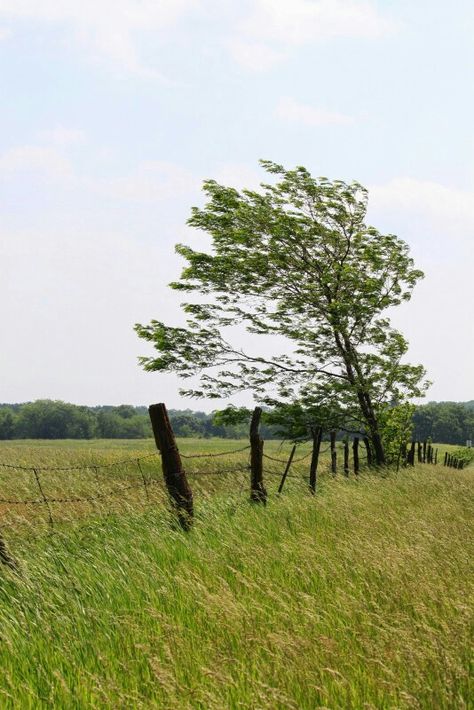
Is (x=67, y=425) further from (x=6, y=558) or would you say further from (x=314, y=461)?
(x=6, y=558)

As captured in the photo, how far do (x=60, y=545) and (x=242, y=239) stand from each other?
15092mm

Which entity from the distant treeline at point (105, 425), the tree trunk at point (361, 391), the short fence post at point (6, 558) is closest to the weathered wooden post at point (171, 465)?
the short fence post at point (6, 558)

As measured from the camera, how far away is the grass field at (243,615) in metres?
3.91

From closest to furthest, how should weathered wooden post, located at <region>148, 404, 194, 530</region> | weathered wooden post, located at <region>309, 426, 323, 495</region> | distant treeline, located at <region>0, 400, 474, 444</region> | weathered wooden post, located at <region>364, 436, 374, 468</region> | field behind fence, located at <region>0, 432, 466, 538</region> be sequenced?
1. weathered wooden post, located at <region>148, 404, 194, 530</region>
2. field behind fence, located at <region>0, 432, 466, 538</region>
3. weathered wooden post, located at <region>309, 426, 323, 495</region>
4. weathered wooden post, located at <region>364, 436, 374, 468</region>
5. distant treeline, located at <region>0, 400, 474, 444</region>

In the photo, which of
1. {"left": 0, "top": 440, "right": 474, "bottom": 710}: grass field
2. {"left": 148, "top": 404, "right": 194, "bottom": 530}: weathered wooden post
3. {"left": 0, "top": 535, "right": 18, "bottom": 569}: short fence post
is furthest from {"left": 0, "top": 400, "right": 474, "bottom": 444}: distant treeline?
{"left": 0, "top": 535, "right": 18, "bottom": 569}: short fence post

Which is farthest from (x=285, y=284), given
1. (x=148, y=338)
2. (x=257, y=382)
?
(x=148, y=338)

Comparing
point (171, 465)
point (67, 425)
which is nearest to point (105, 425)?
point (67, 425)

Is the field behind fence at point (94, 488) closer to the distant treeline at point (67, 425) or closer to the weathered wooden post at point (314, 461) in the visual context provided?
the weathered wooden post at point (314, 461)

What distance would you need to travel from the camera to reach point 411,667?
13.1ft

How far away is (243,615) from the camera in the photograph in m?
5.21

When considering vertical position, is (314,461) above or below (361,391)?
below

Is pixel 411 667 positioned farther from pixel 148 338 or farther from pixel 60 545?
pixel 148 338

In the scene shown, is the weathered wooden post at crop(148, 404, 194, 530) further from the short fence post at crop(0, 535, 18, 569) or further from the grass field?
the short fence post at crop(0, 535, 18, 569)

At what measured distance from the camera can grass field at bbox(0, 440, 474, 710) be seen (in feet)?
12.8
